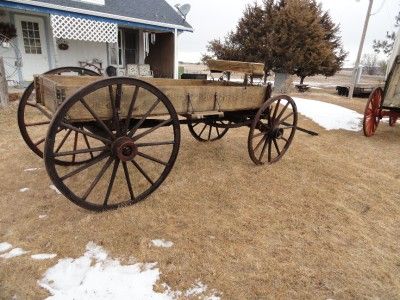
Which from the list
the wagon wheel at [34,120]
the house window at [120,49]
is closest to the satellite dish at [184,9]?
the house window at [120,49]

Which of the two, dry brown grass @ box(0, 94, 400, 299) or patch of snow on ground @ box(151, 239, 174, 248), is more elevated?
dry brown grass @ box(0, 94, 400, 299)

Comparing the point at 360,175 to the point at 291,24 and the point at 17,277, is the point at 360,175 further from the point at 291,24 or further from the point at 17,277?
the point at 291,24

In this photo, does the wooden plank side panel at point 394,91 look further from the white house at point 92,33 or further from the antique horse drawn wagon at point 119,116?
the white house at point 92,33

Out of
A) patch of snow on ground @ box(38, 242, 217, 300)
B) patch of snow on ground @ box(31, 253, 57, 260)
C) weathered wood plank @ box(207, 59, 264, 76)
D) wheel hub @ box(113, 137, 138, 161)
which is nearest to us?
patch of snow on ground @ box(38, 242, 217, 300)

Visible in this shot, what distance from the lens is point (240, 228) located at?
10.1 ft

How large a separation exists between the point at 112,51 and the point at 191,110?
10.9 m

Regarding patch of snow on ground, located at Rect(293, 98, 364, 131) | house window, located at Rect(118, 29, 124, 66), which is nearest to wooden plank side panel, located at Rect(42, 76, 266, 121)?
patch of snow on ground, located at Rect(293, 98, 364, 131)

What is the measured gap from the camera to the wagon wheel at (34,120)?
138 inches

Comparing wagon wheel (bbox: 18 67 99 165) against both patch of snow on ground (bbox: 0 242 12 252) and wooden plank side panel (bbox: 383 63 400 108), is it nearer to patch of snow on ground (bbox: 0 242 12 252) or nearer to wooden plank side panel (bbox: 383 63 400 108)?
patch of snow on ground (bbox: 0 242 12 252)

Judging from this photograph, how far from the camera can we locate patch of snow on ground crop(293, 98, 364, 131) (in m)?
8.07

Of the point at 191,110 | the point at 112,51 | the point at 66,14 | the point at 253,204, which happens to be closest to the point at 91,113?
the point at 191,110

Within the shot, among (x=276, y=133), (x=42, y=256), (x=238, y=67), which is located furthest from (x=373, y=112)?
(x=42, y=256)

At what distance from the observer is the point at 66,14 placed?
10266 mm

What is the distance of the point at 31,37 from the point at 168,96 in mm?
10054
